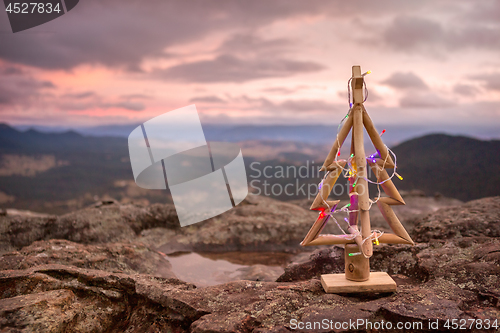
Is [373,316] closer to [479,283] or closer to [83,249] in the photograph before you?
[479,283]

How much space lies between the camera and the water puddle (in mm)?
4949

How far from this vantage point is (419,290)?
10.5 ft

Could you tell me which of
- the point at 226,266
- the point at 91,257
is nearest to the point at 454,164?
the point at 226,266

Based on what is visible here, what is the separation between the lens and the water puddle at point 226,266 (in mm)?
4949

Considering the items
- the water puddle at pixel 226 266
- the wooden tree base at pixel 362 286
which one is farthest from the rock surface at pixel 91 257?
the wooden tree base at pixel 362 286

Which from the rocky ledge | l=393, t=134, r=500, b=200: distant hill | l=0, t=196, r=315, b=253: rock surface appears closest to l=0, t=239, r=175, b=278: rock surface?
the rocky ledge

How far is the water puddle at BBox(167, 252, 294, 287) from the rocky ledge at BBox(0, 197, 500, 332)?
976 mm

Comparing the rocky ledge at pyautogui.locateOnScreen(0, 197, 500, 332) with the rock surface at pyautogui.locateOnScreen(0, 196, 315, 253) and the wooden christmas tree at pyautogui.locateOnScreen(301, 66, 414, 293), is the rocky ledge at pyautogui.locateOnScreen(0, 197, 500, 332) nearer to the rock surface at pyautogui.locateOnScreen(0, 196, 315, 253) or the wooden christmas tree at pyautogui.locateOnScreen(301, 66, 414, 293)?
the wooden christmas tree at pyautogui.locateOnScreen(301, 66, 414, 293)

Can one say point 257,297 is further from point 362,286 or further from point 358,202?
point 358,202

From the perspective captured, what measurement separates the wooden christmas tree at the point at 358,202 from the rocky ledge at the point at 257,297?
0.16 meters

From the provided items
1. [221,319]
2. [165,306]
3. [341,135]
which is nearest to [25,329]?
[165,306]

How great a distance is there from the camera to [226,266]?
18.2ft

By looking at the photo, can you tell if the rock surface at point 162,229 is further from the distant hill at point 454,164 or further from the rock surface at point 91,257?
the distant hill at point 454,164

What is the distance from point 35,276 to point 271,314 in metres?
2.71
